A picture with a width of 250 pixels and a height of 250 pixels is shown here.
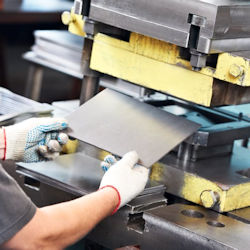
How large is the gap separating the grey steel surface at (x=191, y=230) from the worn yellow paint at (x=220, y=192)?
4cm

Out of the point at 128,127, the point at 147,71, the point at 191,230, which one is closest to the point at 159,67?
the point at 147,71

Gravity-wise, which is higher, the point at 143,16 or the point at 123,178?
the point at 143,16

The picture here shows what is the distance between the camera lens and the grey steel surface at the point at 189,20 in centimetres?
175

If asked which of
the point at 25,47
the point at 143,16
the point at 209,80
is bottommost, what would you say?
the point at 25,47

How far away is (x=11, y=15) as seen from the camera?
16.0 ft

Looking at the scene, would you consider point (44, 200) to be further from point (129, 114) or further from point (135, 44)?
point (135, 44)

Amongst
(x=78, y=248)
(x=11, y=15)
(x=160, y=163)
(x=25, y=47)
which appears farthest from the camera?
(x=25, y=47)

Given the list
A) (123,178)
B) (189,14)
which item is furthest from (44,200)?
(189,14)

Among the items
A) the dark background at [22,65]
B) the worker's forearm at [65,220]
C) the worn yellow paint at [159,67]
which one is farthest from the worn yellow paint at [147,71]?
the dark background at [22,65]

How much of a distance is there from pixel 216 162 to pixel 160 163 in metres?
0.19

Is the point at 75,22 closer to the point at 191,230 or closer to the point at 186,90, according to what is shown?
the point at 186,90

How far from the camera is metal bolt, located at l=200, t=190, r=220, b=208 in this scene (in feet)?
6.05

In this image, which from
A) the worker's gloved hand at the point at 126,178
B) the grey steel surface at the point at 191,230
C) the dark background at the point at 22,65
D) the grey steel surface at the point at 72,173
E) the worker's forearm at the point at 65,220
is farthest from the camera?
the dark background at the point at 22,65

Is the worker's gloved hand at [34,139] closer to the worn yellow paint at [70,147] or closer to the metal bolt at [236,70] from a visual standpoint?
the worn yellow paint at [70,147]
